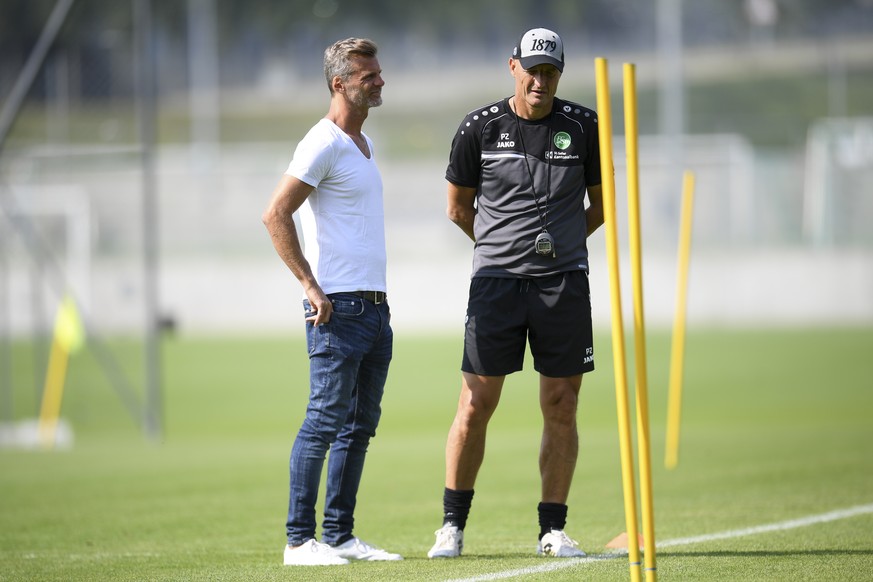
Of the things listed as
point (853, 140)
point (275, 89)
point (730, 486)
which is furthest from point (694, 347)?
point (275, 89)

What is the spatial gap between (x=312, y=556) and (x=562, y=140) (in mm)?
2020

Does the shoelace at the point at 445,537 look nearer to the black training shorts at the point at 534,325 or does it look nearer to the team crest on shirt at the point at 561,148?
the black training shorts at the point at 534,325

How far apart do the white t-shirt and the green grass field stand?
3.94 ft

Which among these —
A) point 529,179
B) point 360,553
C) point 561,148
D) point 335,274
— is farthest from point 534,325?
point 360,553

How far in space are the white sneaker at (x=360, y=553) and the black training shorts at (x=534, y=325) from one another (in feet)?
2.84

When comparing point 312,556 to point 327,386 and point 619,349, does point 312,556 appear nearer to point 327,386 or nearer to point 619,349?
point 327,386

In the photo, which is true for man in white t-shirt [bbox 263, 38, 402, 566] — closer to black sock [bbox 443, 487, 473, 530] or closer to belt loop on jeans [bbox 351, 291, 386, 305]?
belt loop on jeans [bbox 351, 291, 386, 305]

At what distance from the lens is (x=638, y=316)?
4094 mm

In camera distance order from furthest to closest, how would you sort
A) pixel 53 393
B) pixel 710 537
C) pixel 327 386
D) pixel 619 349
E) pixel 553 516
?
pixel 53 393 < pixel 710 537 < pixel 553 516 < pixel 327 386 < pixel 619 349

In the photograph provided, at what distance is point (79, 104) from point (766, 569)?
12252mm

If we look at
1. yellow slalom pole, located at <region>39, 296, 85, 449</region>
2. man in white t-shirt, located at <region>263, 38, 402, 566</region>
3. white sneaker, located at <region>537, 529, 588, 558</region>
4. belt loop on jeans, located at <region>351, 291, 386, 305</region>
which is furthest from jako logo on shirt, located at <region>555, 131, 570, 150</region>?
yellow slalom pole, located at <region>39, 296, 85, 449</region>

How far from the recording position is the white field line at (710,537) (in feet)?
15.9

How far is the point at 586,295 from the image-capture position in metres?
5.38

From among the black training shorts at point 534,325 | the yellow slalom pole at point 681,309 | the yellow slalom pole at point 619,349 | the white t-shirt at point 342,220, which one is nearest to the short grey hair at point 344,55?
the white t-shirt at point 342,220
